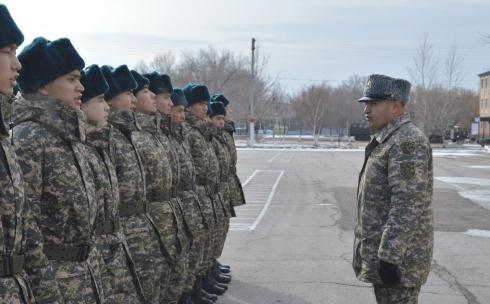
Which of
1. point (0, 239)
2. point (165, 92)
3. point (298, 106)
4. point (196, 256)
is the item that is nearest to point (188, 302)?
point (196, 256)

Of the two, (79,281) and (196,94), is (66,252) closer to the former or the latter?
(79,281)

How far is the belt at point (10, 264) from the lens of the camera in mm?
2455

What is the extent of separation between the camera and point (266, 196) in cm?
1555

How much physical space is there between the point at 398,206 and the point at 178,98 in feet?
9.42

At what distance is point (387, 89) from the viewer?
13.3 ft

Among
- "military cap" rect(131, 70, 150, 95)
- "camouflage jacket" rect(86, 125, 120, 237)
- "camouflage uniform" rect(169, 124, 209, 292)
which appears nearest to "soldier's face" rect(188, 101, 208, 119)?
"camouflage uniform" rect(169, 124, 209, 292)

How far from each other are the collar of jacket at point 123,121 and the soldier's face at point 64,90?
101cm

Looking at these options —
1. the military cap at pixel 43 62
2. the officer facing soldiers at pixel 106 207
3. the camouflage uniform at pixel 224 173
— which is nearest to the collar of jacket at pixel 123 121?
the officer facing soldiers at pixel 106 207

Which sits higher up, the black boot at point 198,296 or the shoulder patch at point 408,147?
the shoulder patch at point 408,147

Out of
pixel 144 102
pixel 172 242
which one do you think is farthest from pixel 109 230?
pixel 144 102

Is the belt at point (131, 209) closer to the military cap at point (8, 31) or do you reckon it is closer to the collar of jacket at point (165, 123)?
the collar of jacket at point (165, 123)

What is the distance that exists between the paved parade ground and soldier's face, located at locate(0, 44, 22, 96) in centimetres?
413

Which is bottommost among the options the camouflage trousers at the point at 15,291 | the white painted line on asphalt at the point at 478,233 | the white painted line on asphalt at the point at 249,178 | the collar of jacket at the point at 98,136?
the white painted line on asphalt at the point at 249,178

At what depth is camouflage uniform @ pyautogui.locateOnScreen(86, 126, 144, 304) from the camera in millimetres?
3494
